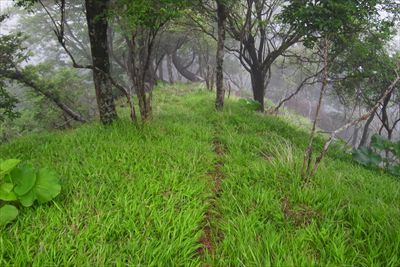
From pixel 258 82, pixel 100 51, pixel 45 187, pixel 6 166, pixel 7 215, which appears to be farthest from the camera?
pixel 258 82

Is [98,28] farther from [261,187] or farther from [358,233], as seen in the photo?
[358,233]

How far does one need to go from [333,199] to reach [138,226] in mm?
2320

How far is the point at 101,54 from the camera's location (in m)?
5.94

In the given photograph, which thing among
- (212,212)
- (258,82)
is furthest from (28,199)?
(258,82)

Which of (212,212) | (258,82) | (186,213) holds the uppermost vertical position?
(258,82)

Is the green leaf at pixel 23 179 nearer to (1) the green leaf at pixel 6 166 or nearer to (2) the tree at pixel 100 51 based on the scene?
(1) the green leaf at pixel 6 166

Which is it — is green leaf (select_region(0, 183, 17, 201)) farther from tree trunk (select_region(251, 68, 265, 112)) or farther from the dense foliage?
tree trunk (select_region(251, 68, 265, 112))

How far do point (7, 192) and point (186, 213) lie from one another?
178 cm

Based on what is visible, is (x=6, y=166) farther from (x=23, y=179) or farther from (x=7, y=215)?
(x=7, y=215)

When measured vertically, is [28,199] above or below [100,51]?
below

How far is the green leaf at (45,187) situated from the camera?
3008mm

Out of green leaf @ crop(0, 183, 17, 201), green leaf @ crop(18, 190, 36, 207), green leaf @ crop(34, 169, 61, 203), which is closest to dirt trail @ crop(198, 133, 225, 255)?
green leaf @ crop(34, 169, 61, 203)

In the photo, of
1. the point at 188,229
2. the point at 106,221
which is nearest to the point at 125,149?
the point at 106,221

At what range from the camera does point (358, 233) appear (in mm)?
2857
